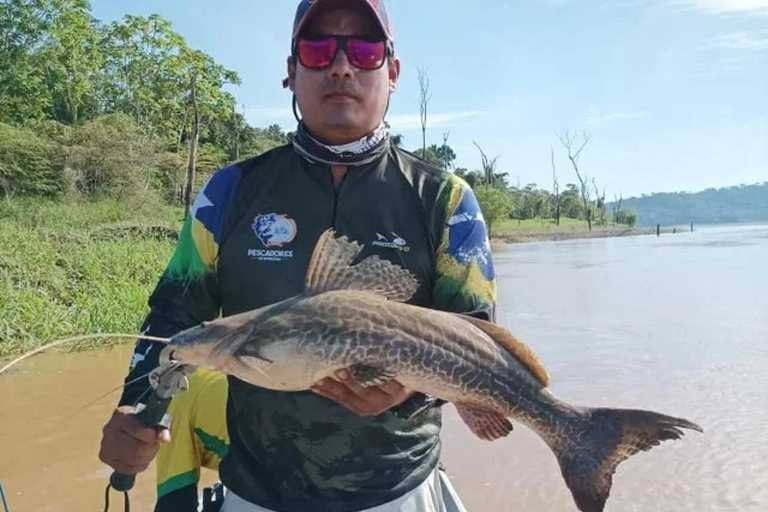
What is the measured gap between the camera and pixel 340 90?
233 centimetres

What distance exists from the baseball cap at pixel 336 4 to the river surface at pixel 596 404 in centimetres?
385

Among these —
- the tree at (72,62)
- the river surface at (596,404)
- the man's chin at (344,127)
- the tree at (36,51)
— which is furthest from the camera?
the tree at (72,62)

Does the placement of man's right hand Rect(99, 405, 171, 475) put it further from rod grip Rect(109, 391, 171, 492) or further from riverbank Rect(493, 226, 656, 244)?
riverbank Rect(493, 226, 656, 244)

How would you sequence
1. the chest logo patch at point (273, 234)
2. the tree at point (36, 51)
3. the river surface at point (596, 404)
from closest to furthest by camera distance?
the chest logo patch at point (273, 234) < the river surface at point (596, 404) < the tree at point (36, 51)

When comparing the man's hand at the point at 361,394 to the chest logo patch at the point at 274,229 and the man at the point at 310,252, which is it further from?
the chest logo patch at the point at 274,229

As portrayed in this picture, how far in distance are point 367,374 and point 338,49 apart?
43.4 inches

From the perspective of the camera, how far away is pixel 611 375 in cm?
938

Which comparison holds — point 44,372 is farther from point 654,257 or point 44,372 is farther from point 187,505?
point 654,257

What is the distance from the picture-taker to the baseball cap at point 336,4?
2.33m

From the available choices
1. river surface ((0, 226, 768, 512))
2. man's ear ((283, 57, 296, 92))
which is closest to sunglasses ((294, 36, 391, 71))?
man's ear ((283, 57, 296, 92))

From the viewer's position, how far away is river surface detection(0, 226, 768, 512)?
5418mm

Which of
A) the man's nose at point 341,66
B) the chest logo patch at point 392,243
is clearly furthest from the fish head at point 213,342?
the man's nose at point 341,66

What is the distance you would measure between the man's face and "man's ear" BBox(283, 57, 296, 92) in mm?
91

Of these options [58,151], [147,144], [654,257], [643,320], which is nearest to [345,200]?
[643,320]
